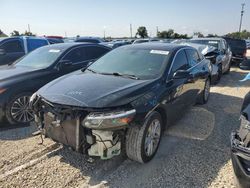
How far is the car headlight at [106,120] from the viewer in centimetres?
291

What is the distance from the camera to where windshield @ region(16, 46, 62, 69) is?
5672 millimetres

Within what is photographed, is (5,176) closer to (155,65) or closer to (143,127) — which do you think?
(143,127)

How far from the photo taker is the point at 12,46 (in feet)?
28.4

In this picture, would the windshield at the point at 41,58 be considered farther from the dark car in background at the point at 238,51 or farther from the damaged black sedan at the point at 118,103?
the dark car in background at the point at 238,51

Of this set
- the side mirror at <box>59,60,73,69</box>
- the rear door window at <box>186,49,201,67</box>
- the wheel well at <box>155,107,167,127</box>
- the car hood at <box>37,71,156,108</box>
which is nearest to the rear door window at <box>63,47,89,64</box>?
the side mirror at <box>59,60,73,69</box>

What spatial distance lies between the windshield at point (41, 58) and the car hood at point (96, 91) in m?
1.90

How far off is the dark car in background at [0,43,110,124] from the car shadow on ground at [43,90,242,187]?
1.62m

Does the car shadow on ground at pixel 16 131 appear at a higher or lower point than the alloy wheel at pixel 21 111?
lower

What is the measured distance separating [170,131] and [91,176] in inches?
75.5

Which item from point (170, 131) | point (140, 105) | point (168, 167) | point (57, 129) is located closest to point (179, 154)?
point (168, 167)

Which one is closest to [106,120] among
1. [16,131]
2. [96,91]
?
[96,91]

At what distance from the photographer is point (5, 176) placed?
3254mm

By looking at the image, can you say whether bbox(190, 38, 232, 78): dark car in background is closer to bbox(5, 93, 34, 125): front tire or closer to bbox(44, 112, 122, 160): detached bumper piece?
bbox(5, 93, 34, 125): front tire

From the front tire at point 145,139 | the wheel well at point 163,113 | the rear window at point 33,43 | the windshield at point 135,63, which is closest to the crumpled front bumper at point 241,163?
the front tire at point 145,139
